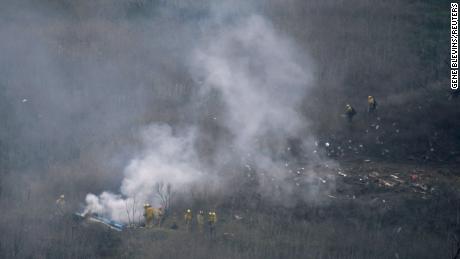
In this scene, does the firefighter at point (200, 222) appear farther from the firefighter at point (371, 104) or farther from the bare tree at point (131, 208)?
the firefighter at point (371, 104)

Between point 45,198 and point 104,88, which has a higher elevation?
point 104,88

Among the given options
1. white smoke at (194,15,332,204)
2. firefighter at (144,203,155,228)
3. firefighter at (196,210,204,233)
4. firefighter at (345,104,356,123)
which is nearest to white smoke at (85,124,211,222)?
firefighter at (144,203,155,228)

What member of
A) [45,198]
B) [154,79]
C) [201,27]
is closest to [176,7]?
[201,27]

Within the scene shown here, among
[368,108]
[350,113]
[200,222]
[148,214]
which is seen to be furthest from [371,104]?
[148,214]

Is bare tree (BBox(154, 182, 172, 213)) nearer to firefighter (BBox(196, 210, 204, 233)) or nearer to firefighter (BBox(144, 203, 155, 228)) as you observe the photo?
firefighter (BBox(144, 203, 155, 228))

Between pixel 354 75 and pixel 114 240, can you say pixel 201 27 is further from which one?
pixel 114 240

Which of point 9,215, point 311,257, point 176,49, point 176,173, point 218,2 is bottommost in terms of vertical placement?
point 311,257

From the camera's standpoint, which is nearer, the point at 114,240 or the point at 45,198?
the point at 114,240

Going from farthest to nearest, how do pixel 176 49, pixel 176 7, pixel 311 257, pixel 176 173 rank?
pixel 176 7 → pixel 176 49 → pixel 176 173 → pixel 311 257
